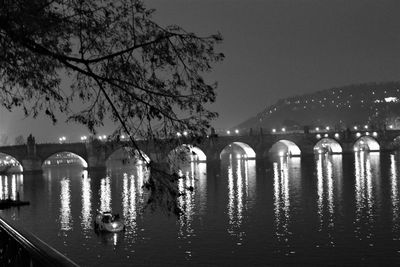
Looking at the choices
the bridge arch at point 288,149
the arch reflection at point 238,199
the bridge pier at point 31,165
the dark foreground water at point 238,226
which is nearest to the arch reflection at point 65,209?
the dark foreground water at point 238,226

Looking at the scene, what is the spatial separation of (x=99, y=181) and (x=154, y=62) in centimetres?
6862

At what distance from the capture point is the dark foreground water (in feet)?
88.1

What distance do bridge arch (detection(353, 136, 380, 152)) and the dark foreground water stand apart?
296 ft

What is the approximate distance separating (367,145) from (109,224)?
130278mm

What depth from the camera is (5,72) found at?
7414 millimetres

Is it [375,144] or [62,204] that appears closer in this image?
[62,204]

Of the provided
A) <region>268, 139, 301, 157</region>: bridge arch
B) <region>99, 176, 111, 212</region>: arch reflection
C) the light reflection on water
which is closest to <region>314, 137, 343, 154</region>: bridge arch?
<region>268, 139, 301, 157</region>: bridge arch

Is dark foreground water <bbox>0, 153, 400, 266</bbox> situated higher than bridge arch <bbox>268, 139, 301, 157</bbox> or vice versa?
bridge arch <bbox>268, 139, 301, 157</bbox>

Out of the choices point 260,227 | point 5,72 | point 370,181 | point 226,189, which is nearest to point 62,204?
point 226,189

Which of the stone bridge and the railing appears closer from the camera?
the railing

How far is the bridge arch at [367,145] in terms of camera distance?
14615cm

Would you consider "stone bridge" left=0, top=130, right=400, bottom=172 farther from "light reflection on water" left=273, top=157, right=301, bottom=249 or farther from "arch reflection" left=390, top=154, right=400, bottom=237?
"arch reflection" left=390, top=154, right=400, bottom=237

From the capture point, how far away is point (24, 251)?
221 inches

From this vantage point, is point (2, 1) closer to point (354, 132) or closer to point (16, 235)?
point (16, 235)
